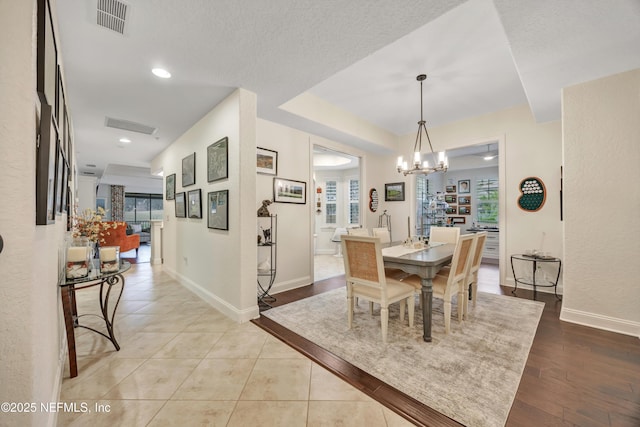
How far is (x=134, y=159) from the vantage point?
5992 millimetres

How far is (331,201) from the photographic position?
7703 mm

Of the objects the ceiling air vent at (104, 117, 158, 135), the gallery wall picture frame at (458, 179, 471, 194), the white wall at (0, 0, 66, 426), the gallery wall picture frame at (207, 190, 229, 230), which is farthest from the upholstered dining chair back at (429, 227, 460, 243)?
the ceiling air vent at (104, 117, 158, 135)

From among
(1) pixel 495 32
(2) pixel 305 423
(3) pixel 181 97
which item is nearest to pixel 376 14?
(1) pixel 495 32

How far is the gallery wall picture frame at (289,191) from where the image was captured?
3701mm

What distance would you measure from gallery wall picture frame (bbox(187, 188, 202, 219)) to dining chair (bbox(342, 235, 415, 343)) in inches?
88.3

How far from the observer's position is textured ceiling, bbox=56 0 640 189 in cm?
168

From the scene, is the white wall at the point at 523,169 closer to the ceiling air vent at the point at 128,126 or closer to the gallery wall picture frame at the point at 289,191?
the gallery wall picture frame at the point at 289,191

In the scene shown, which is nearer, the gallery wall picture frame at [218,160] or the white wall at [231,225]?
the white wall at [231,225]

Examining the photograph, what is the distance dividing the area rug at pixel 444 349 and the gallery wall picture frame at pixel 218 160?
5.65ft

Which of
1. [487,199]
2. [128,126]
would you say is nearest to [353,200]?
[487,199]

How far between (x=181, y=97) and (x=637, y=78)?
4.66 meters

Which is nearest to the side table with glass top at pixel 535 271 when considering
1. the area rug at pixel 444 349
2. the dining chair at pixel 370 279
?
the area rug at pixel 444 349

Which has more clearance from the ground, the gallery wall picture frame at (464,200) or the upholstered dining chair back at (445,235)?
the gallery wall picture frame at (464,200)

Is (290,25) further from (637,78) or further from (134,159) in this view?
(134,159)
